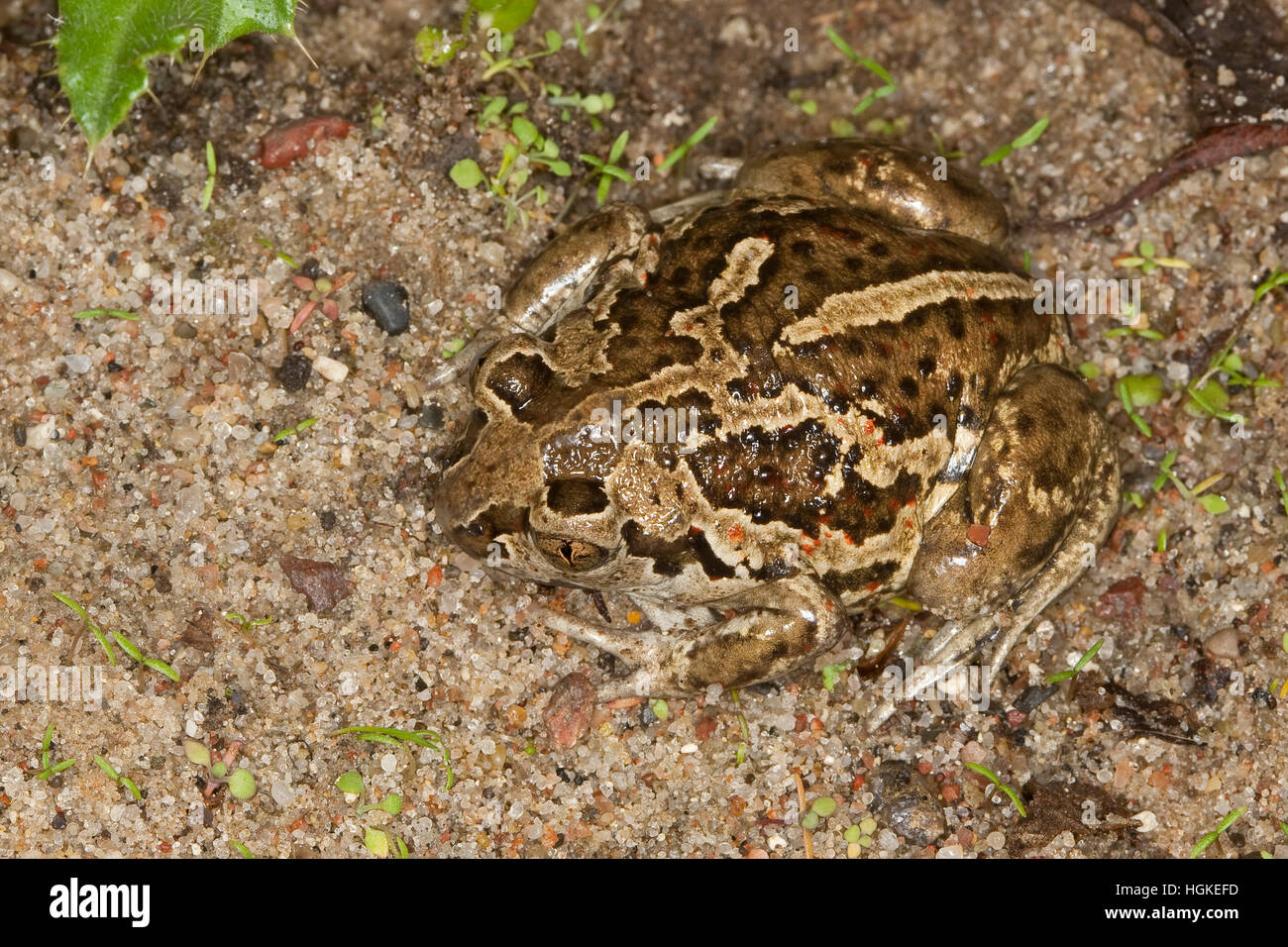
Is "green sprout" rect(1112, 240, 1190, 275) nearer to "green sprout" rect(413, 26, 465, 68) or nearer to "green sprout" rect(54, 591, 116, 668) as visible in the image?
"green sprout" rect(413, 26, 465, 68)

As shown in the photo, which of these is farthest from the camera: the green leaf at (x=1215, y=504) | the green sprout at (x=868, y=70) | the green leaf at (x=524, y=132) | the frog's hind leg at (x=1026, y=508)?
the green sprout at (x=868, y=70)

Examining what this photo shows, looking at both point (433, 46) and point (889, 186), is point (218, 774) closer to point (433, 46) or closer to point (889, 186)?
point (433, 46)

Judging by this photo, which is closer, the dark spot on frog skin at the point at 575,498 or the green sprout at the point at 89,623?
the dark spot on frog skin at the point at 575,498

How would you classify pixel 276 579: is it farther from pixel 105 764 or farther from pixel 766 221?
pixel 766 221

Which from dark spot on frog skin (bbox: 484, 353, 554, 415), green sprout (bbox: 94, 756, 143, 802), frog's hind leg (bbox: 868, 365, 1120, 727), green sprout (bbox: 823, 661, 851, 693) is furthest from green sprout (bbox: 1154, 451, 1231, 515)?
green sprout (bbox: 94, 756, 143, 802)

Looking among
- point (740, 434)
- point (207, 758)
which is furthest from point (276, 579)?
point (740, 434)

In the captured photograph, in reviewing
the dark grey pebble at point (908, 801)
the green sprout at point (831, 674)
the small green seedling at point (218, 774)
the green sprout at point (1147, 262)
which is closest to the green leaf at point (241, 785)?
the small green seedling at point (218, 774)

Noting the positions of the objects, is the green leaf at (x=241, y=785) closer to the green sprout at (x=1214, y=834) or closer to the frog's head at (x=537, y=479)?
the frog's head at (x=537, y=479)
